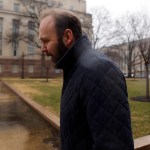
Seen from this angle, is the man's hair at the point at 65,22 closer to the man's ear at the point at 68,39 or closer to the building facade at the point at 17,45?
the man's ear at the point at 68,39

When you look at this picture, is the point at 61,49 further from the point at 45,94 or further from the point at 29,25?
the point at 29,25

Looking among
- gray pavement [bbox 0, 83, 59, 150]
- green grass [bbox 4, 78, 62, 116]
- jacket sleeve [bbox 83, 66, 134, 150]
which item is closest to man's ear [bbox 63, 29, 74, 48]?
jacket sleeve [bbox 83, 66, 134, 150]

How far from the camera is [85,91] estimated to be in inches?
54.4

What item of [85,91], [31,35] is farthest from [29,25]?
[85,91]

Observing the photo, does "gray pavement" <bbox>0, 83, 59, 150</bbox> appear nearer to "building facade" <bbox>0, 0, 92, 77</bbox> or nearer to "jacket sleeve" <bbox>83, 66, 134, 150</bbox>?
"jacket sleeve" <bbox>83, 66, 134, 150</bbox>

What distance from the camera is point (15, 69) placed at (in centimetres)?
4950

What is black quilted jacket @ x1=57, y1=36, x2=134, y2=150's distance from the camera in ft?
4.31

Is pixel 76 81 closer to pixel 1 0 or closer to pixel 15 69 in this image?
pixel 15 69

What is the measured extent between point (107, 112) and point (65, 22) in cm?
63

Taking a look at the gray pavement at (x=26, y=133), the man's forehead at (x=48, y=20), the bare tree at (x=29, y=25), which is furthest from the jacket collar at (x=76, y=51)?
the bare tree at (x=29, y=25)

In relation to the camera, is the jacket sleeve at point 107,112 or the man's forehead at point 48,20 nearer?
the jacket sleeve at point 107,112

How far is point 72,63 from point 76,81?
18 cm

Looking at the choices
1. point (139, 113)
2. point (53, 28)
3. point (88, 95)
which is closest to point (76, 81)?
point (88, 95)

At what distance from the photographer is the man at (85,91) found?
1.32m
